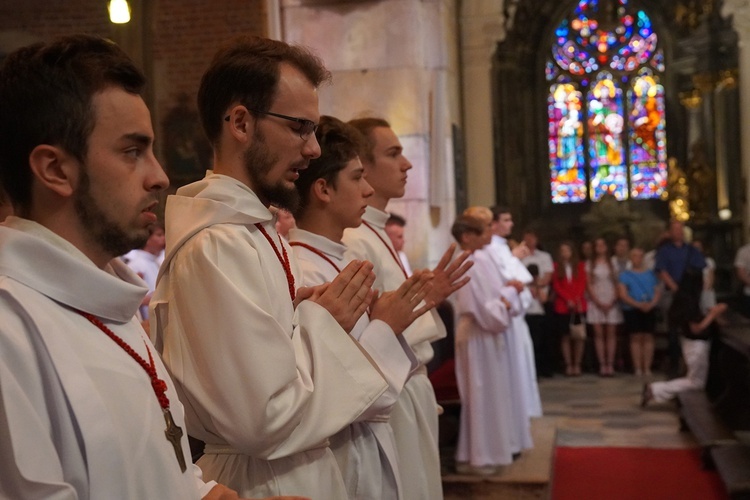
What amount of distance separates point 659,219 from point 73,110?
56.8 feet

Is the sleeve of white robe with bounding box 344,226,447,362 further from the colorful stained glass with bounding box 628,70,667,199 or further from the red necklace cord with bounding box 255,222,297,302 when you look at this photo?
the colorful stained glass with bounding box 628,70,667,199

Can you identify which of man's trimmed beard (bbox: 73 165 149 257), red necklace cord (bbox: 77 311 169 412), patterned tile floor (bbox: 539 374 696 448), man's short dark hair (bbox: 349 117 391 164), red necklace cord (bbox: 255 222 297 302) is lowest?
patterned tile floor (bbox: 539 374 696 448)

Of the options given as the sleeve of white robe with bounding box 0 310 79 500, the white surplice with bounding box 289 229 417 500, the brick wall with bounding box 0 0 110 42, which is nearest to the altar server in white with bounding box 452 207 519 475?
the white surplice with bounding box 289 229 417 500

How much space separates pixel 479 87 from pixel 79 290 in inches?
537

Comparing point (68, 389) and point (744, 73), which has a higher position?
point (744, 73)

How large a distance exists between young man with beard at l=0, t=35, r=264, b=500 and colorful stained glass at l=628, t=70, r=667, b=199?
17.7m

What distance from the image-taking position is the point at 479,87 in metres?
14.7

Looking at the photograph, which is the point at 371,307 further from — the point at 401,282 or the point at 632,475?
the point at 632,475

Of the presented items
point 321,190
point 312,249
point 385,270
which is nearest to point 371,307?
point 312,249

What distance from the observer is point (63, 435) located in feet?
4.63

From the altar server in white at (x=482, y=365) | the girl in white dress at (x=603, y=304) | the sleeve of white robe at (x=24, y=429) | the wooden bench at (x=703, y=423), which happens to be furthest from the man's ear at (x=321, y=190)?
the girl in white dress at (x=603, y=304)

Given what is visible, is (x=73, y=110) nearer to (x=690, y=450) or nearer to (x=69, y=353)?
(x=69, y=353)

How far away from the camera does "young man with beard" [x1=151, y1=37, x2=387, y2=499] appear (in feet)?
6.68

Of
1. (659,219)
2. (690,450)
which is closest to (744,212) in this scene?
(659,219)
